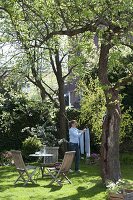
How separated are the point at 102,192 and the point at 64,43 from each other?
1234cm

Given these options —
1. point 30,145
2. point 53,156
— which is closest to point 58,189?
point 53,156

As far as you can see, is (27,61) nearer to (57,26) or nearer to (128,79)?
(57,26)

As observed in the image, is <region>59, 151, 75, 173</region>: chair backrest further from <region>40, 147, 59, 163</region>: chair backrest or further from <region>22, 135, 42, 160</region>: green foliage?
<region>22, 135, 42, 160</region>: green foliage

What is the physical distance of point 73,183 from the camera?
14.4 meters

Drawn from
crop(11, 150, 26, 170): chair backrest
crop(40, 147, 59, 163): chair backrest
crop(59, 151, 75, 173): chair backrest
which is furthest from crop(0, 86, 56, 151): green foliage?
crop(59, 151, 75, 173): chair backrest

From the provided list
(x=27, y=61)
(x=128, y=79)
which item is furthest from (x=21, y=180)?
(x=27, y=61)

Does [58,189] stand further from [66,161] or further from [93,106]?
[93,106]

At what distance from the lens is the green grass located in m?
12.1

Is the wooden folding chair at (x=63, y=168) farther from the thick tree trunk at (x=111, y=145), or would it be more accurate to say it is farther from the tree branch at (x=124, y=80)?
the tree branch at (x=124, y=80)

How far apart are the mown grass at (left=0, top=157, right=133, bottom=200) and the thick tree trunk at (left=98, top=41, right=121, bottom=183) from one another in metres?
0.58

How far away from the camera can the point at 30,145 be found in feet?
70.6

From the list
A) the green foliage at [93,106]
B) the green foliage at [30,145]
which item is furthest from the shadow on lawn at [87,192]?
the green foliage at [30,145]

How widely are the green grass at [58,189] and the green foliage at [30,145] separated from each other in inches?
187

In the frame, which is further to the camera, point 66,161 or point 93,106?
point 93,106
